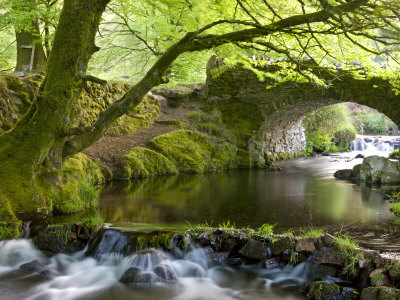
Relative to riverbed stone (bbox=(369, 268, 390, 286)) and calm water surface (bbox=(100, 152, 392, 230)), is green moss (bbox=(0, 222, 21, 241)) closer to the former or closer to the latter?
calm water surface (bbox=(100, 152, 392, 230))

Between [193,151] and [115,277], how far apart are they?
8536 millimetres

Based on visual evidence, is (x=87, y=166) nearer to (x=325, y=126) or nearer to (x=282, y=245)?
(x=282, y=245)

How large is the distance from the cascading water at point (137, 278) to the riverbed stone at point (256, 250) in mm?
159

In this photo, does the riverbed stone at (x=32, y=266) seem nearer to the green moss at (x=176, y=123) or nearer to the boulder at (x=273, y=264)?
the boulder at (x=273, y=264)

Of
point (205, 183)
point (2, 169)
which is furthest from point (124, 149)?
point (2, 169)

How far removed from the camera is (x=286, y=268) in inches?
167

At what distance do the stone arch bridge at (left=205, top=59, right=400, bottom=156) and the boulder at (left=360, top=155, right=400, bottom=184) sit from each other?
1.52m

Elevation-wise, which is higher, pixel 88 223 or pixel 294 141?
pixel 294 141

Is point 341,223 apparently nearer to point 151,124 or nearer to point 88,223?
point 88,223

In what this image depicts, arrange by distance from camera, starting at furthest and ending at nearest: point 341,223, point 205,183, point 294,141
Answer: point 294,141, point 205,183, point 341,223

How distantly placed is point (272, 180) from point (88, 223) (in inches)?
284

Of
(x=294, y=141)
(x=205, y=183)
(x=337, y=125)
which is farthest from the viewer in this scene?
(x=337, y=125)

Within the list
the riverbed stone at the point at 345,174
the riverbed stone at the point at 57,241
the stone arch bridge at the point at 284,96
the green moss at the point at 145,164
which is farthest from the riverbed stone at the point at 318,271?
the riverbed stone at the point at 345,174

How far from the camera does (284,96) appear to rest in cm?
1383
